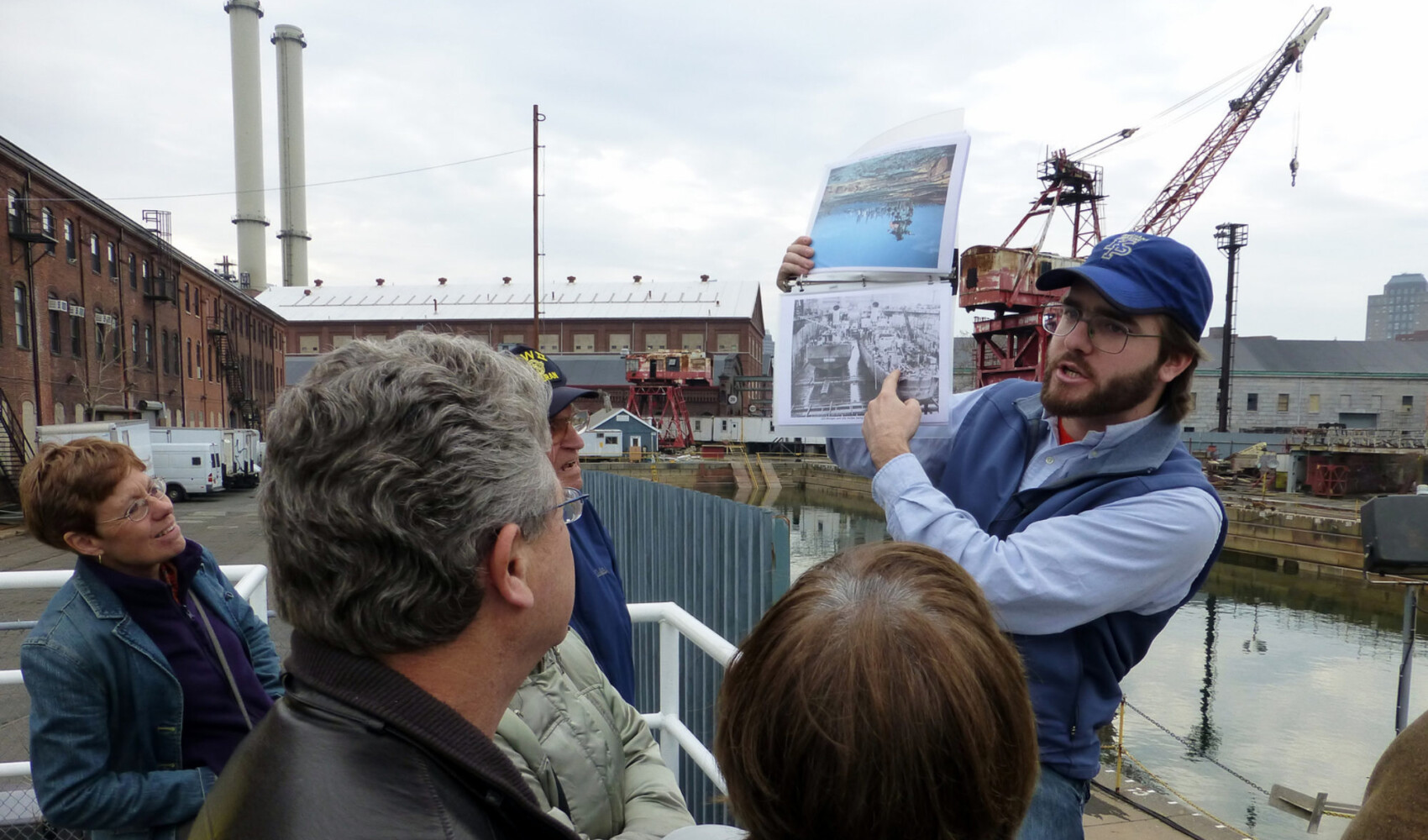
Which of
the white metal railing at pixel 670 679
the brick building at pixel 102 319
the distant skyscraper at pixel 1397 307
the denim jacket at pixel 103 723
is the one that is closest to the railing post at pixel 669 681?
the white metal railing at pixel 670 679

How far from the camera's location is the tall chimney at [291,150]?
6175 centimetres

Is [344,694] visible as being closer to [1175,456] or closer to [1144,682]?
[1175,456]

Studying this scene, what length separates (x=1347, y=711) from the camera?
1243 centimetres

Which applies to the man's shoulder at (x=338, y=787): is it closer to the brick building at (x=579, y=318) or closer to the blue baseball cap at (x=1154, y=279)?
the blue baseball cap at (x=1154, y=279)

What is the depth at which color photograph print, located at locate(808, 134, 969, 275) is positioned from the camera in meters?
1.61

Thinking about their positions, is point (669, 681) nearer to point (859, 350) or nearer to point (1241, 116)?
point (859, 350)

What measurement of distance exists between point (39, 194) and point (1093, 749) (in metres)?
30.1

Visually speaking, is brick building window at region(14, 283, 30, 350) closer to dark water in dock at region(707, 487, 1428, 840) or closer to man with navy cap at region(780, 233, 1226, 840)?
dark water in dock at region(707, 487, 1428, 840)

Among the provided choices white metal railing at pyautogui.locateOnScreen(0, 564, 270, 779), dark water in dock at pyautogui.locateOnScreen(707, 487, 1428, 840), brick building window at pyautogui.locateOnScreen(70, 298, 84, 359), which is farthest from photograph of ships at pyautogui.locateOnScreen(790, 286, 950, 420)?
brick building window at pyautogui.locateOnScreen(70, 298, 84, 359)

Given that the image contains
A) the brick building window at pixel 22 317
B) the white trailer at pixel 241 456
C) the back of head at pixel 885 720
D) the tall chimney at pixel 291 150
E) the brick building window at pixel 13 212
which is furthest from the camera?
the tall chimney at pixel 291 150

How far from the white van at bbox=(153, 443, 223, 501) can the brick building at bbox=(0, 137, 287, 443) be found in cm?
314

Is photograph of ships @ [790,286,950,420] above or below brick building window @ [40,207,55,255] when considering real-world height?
below

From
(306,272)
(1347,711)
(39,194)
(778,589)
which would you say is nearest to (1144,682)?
(1347,711)

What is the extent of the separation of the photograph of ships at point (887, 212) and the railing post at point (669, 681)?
53.5 inches
